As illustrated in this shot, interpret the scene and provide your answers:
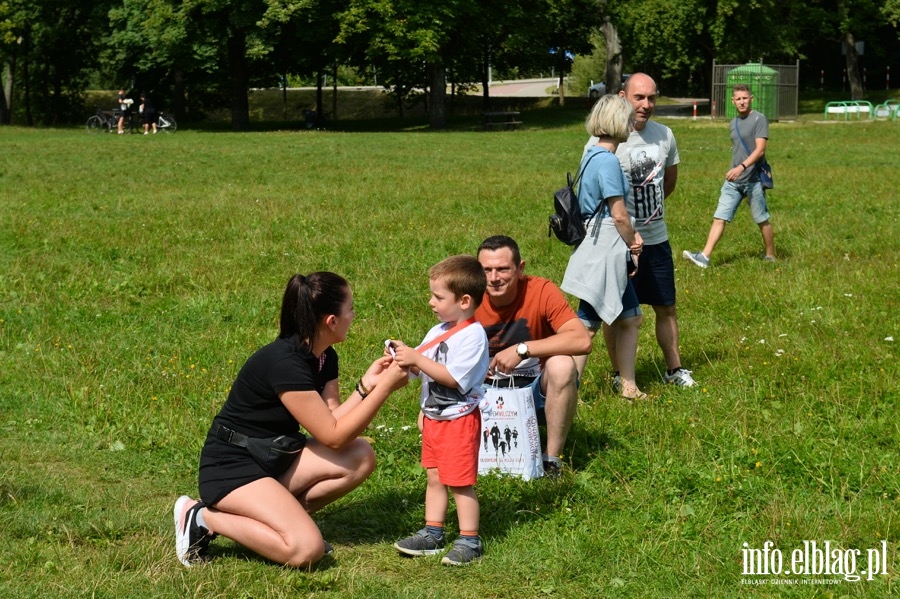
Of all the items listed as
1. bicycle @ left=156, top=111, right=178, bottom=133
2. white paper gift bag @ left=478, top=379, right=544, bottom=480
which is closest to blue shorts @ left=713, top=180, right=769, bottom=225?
white paper gift bag @ left=478, top=379, right=544, bottom=480

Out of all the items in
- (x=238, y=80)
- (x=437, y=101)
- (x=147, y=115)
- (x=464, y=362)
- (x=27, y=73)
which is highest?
(x=27, y=73)

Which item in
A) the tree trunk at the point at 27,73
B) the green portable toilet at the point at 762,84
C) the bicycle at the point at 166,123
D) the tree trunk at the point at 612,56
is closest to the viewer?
the green portable toilet at the point at 762,84

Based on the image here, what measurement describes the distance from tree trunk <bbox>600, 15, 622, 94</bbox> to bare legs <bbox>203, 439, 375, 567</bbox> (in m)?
49.5

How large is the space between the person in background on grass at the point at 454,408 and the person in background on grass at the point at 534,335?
0.78 metres

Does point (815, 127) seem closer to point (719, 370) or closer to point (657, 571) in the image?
point (719, 370)

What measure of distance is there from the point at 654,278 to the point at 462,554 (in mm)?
3308

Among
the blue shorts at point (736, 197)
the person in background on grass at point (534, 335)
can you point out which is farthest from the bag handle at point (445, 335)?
the blue shorts at point (736, 197)

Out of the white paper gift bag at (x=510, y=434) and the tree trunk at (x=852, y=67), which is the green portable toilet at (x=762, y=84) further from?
Result: the white paper gift bag at (x=510, y=434)

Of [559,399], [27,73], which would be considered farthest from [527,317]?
[27,73]

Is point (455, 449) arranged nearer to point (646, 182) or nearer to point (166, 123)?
point (646, 182)

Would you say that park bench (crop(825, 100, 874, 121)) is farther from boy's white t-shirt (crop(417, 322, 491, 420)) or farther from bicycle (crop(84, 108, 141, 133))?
boy's white t-shirt (crop(417, 322, 491, 420))

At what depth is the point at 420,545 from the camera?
4988 millimetres

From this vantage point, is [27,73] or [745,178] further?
[27,73]

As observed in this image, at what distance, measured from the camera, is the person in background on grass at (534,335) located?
5.86 meters
